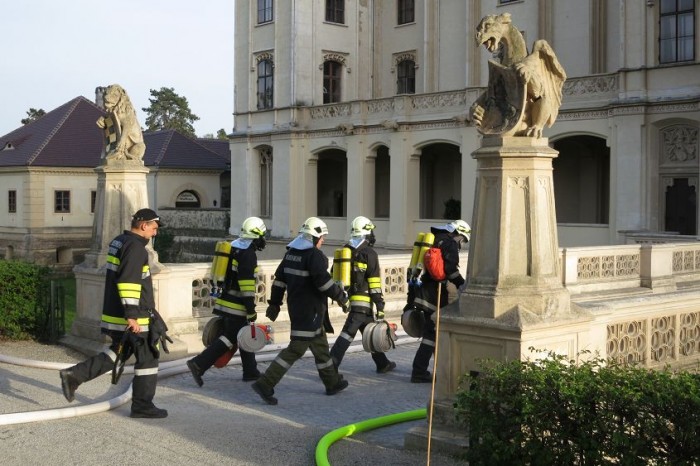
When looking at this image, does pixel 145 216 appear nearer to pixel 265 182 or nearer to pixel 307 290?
pixel 307 290

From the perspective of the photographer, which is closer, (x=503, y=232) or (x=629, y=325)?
(x=503, y=232)

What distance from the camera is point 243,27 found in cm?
4356

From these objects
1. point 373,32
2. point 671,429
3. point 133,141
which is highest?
point 373,32

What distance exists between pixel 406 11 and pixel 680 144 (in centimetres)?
1684

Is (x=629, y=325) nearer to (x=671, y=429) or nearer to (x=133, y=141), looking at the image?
(x=671, y=429)

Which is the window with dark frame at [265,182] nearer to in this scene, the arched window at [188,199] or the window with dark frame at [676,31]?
the arched window at [188,199]

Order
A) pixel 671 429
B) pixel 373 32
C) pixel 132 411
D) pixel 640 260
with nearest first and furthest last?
1. pixel 671 429
2. pixel 132 411
3. pixel 640 260
4. pixel 373 32

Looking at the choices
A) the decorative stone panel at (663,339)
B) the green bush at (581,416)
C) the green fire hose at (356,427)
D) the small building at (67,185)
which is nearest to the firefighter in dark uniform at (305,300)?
the green fire hose at (356,427)

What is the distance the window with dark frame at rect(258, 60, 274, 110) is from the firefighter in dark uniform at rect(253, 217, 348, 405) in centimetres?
3288

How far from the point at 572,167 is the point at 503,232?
91.1 feet

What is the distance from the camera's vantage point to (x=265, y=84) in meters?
42.4

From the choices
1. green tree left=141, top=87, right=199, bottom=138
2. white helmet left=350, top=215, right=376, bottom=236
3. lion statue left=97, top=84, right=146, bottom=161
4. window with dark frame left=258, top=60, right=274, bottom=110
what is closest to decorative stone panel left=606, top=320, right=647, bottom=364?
white helmet left=350, top=215, right=376, bottom=236

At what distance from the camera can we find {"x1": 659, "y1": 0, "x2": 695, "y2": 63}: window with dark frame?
1099 inches

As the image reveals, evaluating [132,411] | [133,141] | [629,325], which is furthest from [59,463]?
[133,141]
